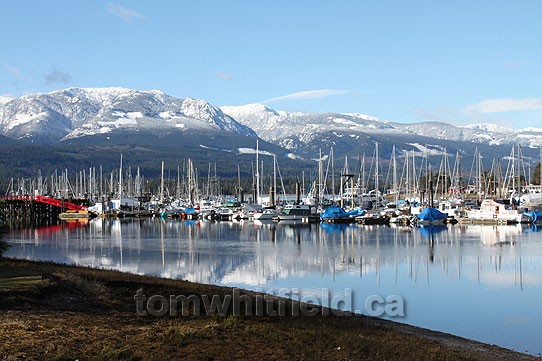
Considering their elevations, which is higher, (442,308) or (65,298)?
(65,298)

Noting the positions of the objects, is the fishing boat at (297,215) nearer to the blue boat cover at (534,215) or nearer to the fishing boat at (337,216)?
the fishing boat at (337,216)

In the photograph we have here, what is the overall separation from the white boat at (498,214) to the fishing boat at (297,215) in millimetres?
27893

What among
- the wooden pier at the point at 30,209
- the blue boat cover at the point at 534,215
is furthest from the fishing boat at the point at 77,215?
the blue boat cover at the point at 534,215

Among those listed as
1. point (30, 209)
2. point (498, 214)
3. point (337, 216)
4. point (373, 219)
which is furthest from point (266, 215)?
point (30, 209)

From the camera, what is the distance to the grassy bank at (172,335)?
1852 cm

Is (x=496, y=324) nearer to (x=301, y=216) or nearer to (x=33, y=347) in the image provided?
(x=33, y=347)

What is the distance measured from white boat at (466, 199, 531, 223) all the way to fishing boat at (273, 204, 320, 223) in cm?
2789

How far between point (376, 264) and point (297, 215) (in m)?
74.7

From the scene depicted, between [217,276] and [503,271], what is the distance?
66.8ft

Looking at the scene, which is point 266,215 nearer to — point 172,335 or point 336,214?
point 336,214

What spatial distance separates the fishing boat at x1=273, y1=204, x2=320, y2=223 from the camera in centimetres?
12988

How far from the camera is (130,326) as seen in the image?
21.0m

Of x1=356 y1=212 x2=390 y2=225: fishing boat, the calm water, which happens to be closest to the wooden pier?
the calm water

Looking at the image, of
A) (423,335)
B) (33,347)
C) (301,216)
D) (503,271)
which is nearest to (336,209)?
(301,216)
